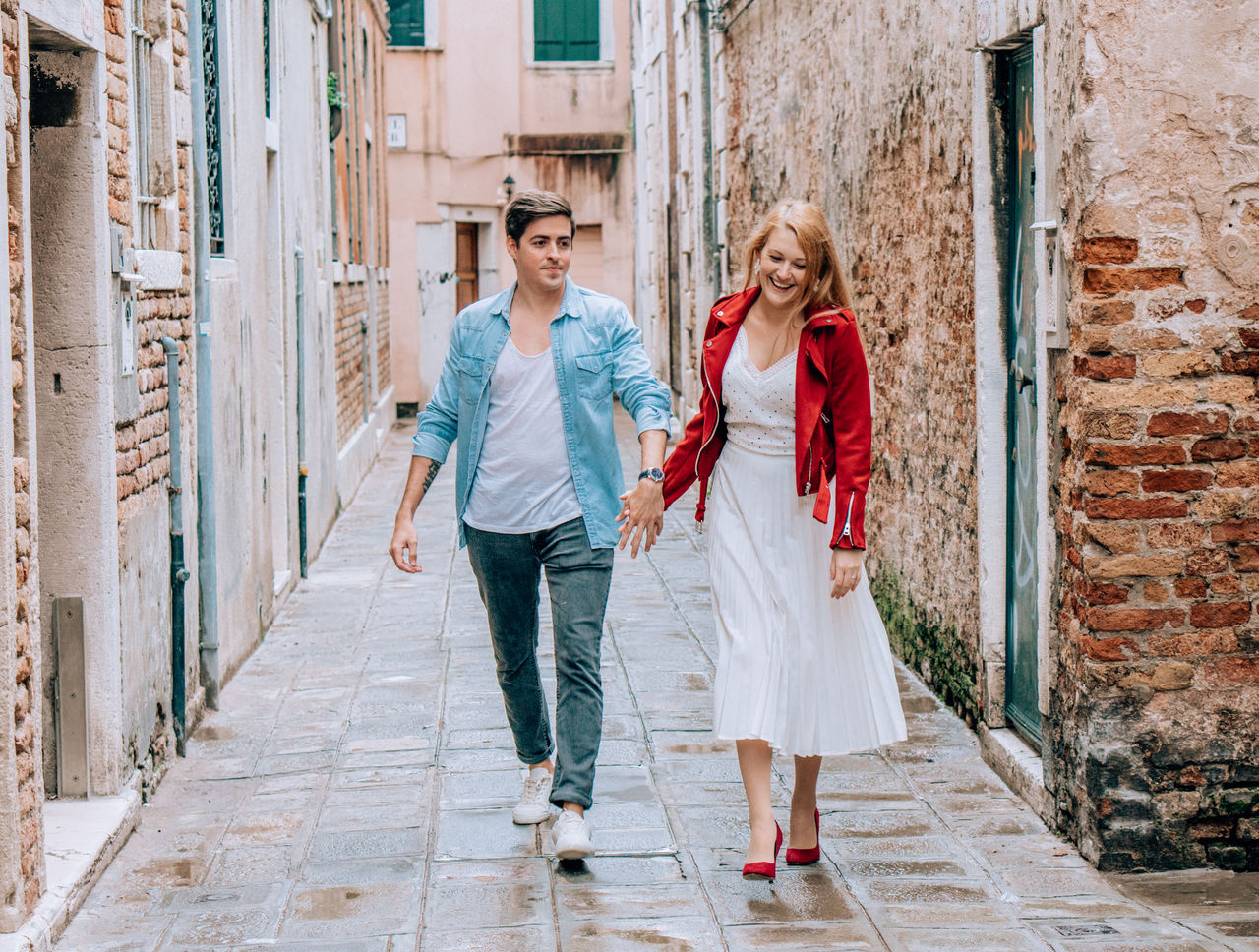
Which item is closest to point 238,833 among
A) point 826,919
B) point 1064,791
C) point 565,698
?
point 565,698

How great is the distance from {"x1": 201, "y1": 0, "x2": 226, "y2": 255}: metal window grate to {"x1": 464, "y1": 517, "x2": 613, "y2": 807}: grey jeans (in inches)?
125

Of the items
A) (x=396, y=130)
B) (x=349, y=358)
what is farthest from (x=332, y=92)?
(x=396, y=130)

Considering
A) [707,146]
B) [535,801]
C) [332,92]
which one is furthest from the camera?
[707,146]

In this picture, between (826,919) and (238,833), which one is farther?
(238,833)

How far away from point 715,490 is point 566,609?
0.56 m

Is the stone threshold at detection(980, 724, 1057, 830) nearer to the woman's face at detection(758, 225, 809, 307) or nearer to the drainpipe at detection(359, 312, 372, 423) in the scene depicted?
the woman's face at detection(758, 225, 809, 307)

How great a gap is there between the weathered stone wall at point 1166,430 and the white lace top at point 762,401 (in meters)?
0.83

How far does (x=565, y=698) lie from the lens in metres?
4.61

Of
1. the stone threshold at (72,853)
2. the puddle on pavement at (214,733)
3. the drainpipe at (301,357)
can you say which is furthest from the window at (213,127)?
the stone threshold at (72,853)

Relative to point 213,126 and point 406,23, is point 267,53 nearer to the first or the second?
point 213,126

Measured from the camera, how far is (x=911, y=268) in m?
6.92

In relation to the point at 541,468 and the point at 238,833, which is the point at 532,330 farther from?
the point at 238,833

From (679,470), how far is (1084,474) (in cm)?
114

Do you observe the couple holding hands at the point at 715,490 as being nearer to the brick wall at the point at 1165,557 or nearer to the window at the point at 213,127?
the brick wall at the point at 1165,557
